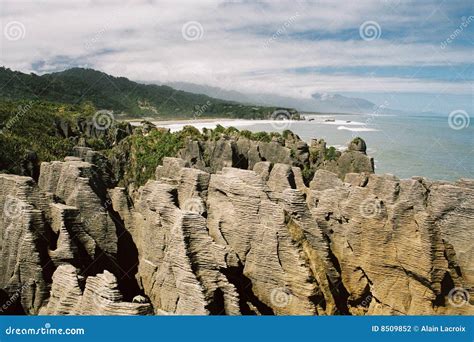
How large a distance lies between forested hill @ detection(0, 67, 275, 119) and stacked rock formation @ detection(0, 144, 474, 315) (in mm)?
86539

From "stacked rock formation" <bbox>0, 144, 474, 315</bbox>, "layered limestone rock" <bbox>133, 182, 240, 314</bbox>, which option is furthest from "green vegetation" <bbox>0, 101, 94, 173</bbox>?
"layered limestone rock" <bbox>133, 182, 240, 314</bbox>

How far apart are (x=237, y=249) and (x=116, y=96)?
13335 centimetres

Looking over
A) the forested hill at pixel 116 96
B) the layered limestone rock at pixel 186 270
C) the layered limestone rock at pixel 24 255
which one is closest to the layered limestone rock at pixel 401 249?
the layered limestone rock at pixel 186 270

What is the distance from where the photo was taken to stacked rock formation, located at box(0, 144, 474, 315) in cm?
834

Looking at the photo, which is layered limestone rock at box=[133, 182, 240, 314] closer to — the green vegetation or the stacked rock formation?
the stacked rock formation

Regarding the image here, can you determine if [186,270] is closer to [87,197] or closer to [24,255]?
[24,255]

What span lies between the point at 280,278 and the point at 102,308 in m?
3.54

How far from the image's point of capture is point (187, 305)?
775 centimetres

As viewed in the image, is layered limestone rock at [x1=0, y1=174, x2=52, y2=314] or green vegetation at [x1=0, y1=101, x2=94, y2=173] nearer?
layered limestone rock at [x1=0, y1=174, x2=52, y2=314]

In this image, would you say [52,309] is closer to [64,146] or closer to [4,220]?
[4,220]

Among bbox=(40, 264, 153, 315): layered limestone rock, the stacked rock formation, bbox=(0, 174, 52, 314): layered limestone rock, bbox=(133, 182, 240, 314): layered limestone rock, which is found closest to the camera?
bbox=(40, 264, 153, 315): layered limestone rock

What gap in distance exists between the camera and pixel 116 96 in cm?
13688

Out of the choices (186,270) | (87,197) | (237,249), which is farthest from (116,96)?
(186,270)

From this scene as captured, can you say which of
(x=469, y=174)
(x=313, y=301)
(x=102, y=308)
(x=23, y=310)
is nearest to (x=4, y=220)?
(x=23, y=310)
